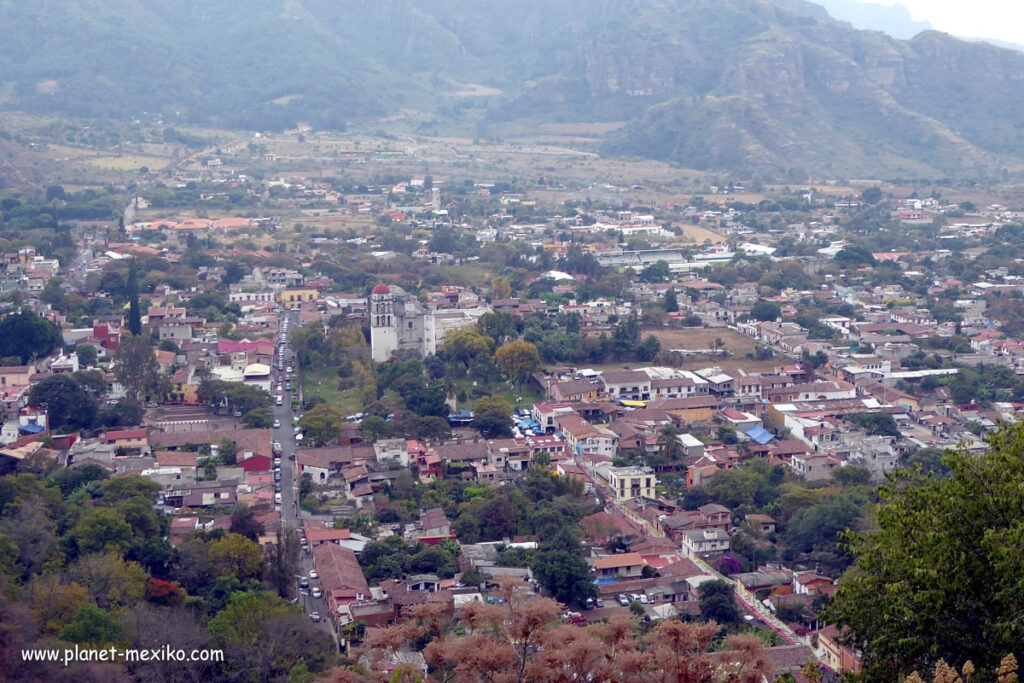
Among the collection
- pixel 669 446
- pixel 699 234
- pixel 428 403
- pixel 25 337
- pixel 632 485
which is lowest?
pixel 632 485

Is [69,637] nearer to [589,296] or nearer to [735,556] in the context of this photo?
[735,556]

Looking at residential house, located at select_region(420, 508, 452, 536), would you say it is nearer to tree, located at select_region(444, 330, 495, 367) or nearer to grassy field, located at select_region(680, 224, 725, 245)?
tree, located at select_region(444, 330, 495, 367)

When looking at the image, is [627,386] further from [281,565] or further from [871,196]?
[871,196]

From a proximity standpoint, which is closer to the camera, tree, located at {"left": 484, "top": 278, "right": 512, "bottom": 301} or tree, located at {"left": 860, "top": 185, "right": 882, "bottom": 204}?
tree, located at {"left": 484, "top": 278, "right": 512, "bottom": 301}

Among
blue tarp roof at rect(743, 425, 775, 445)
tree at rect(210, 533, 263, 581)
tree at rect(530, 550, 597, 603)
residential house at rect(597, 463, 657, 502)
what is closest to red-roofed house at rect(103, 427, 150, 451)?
tree at rect(210, 533, 263, 581)

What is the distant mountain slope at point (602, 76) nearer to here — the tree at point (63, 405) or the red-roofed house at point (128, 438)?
the tree at point (63, 405)

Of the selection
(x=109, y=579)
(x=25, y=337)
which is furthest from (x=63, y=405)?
(x=109, y=579)
